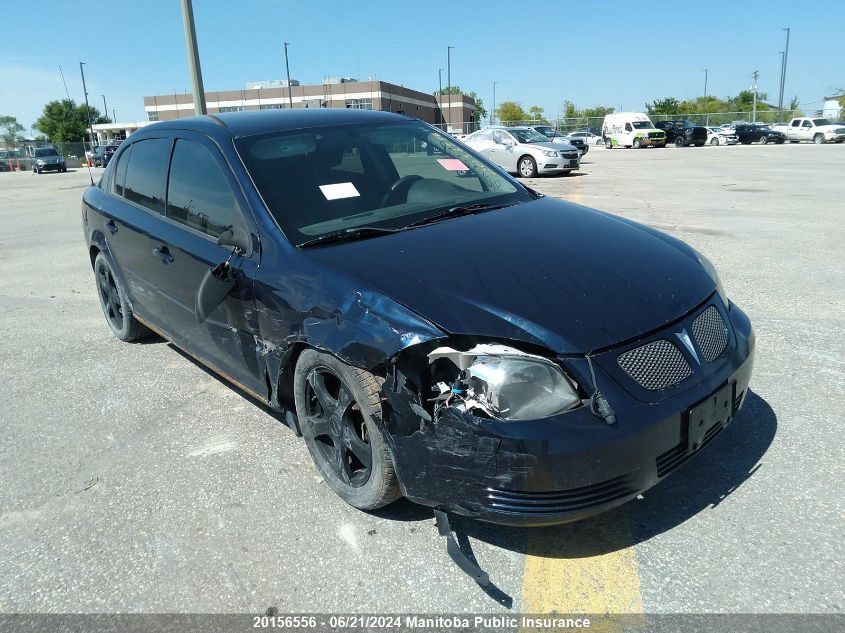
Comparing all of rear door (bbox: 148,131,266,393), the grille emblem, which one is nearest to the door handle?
rear door (bbox: 148,131,266,393)

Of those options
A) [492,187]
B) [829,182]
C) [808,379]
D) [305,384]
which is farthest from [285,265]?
[829,182]

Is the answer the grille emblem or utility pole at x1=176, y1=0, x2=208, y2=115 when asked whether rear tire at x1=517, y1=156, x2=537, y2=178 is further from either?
the grille emblem

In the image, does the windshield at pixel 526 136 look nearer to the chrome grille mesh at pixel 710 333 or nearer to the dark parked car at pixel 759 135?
the chrome grille mesh at pixel 710 333

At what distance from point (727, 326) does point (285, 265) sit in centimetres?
189

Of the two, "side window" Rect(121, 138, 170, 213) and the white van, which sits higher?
the white van

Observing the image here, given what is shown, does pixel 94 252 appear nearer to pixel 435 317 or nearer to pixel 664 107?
pixel 435 317

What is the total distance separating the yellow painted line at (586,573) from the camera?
2.12 metres

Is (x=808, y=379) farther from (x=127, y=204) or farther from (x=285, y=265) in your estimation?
(x=127, y=204)

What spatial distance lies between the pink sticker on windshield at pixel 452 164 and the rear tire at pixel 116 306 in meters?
2.56

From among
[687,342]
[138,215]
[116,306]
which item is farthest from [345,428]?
[116,306]

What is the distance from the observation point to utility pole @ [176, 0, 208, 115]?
418 inches

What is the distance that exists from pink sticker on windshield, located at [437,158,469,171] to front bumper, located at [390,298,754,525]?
1949 mm

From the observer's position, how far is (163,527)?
2.70 m

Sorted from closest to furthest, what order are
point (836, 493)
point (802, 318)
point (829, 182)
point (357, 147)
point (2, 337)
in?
point (836, 493) → point (357, 147) → point (802, 318) → point (2, 337) → point (829, 182)
